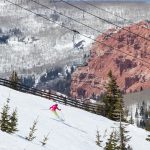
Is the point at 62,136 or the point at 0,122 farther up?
the point at 0,122

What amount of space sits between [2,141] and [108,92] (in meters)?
56.4

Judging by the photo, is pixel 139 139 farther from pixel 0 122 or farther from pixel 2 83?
pixel 0 122

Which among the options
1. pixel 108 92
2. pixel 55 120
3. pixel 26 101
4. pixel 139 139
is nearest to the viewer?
pixel 55 120

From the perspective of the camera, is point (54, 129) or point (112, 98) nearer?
point (54, 129)

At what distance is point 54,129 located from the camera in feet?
109

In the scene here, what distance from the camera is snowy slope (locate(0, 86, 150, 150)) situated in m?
17.5

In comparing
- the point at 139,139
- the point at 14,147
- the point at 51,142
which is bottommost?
the point at 139,139

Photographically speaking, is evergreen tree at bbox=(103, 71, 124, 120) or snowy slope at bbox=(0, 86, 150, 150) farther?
evergreen tree at bbox=(103, 71, 124, 120)

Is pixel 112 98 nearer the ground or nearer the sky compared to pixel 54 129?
nearer the ground

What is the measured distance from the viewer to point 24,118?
33594 mm

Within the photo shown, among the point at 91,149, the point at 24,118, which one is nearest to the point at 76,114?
the point at 24,118

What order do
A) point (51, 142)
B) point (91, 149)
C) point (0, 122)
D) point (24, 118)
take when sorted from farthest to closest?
point (24, 118) < point (91, 149) < point (51, 142) < point (0, 122)

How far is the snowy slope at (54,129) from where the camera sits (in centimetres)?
1750

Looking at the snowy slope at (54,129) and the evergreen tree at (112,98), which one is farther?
the evergreen tree at (112,98)
